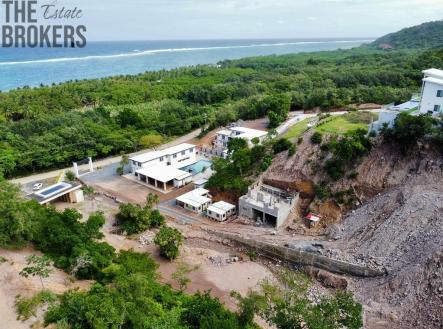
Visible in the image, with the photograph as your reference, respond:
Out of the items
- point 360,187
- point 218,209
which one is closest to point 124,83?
point 218,209

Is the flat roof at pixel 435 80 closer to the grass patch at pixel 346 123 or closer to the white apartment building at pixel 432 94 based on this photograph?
the white apartment building at pixel 432 94

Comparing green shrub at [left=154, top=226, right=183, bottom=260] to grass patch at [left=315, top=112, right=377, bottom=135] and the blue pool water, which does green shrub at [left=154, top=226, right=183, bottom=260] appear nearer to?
the blue pool water

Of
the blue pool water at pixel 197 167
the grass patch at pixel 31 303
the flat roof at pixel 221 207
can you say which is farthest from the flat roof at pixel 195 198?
the grass patch at pixel 31 303

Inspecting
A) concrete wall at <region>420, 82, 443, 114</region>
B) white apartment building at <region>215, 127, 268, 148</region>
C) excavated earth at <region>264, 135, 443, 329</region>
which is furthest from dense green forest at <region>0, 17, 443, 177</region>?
excavated earth at <region>264, 135, 443, 329</region>

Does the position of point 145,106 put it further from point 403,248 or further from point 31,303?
point 403,248

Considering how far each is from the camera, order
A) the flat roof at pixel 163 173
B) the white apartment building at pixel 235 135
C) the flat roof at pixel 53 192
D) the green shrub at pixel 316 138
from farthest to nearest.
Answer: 1. the white apartment building at pixel 235 135
2. the flat roof at pixel 163 173
3. the green shrub at pixel 316 138
4. the flat roof at pixel 53 192

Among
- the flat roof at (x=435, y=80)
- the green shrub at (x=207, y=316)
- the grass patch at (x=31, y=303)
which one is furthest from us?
the flat roof at (x=435, y=80)
